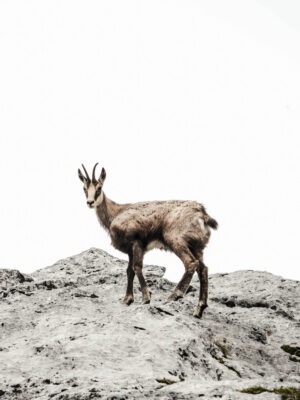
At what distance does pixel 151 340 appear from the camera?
12.4 meters

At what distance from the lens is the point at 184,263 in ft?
53.3

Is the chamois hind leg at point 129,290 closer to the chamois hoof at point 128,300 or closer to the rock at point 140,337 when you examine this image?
the chamois hoof at point 128,300

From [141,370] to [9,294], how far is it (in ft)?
25.0

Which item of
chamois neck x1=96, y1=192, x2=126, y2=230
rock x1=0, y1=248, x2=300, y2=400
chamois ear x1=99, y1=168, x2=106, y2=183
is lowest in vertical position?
rock x1=0, y1=248, x2=300, y2=400

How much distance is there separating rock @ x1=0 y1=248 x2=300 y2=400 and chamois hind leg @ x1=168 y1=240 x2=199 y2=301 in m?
0.32

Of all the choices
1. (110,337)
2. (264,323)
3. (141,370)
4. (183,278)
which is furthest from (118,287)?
(141,370)

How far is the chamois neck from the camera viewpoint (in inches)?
725

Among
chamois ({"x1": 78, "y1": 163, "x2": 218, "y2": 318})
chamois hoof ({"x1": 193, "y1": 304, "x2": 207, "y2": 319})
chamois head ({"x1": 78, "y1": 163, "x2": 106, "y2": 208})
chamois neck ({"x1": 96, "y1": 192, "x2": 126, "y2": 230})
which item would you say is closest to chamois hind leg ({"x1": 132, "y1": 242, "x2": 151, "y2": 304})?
chamois ({"x1": 78, "y1": 163, "x2": 218, "y2": 318})

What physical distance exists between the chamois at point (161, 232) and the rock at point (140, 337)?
2.17ft

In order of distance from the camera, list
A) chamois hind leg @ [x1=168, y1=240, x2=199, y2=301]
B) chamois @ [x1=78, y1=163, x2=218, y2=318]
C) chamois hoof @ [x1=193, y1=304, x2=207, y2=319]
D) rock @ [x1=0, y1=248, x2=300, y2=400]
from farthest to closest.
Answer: chamois @ [x1=78, y1=163, x2=218, y2=318] < chamois hind leg @ [x1=168, y1=240, x2=199, y2=301] < chamois hoof @ [x1=193, y1=304, x2=207, y2=319] < rock @ [x1=0, y1=248, x2=300, y2=400]

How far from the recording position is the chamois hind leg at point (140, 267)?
54.0 ft

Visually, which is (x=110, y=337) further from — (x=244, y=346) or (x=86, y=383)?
(x=244, y=346)

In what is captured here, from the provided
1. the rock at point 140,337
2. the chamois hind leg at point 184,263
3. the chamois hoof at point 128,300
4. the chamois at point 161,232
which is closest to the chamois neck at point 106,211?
the chamois at point 161,232

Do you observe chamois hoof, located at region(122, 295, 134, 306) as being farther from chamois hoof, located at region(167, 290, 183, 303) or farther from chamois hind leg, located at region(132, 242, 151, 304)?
chamois hoof, located at region(167, 290, 183, 303)
